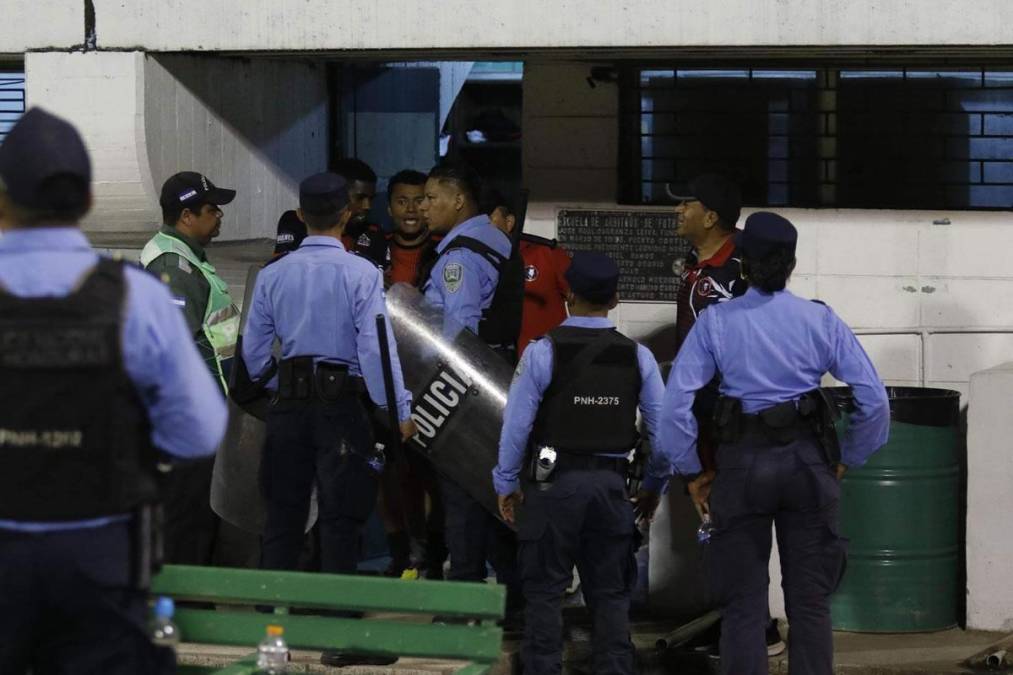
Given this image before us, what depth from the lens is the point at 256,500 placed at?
7277 mm

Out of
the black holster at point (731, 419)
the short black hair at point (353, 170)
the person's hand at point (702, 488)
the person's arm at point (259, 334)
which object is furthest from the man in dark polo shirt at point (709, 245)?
the short black hair at point (353, 170)

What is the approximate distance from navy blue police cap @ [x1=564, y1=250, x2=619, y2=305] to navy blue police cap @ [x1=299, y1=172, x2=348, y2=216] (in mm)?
981

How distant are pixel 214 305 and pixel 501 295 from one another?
4.07ft

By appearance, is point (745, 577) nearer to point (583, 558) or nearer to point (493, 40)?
point (583, 558)

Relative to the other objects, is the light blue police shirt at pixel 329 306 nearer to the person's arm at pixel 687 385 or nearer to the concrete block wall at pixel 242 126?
the person's arm at pixel 687 385

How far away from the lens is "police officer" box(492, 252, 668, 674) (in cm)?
607

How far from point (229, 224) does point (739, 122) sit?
269cm

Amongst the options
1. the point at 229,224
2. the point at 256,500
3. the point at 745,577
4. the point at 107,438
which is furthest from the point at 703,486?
the point at 229,224

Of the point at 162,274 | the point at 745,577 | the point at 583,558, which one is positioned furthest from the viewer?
the point at 162,274

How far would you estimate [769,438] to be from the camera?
18.9ft

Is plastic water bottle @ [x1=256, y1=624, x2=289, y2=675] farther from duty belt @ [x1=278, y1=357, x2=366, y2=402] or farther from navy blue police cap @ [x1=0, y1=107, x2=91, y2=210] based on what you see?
duty belt @ [x1=278, y1=357, x2=366, y2=402]

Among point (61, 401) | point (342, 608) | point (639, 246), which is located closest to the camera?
point (61, 401)

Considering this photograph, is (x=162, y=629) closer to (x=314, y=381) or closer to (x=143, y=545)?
(x=143, y=545)

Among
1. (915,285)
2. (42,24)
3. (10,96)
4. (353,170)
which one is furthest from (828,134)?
(10,96)
